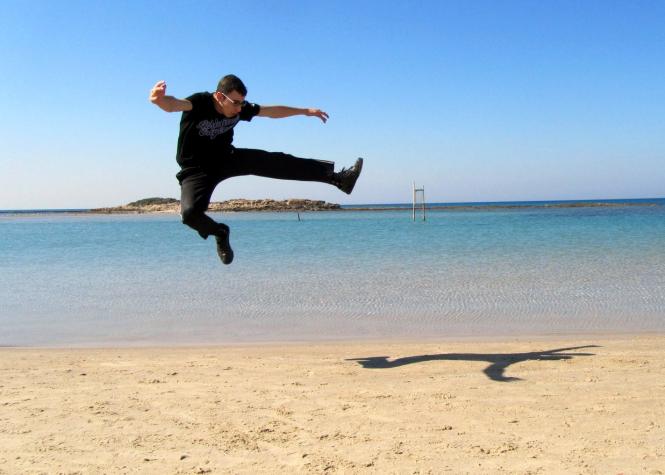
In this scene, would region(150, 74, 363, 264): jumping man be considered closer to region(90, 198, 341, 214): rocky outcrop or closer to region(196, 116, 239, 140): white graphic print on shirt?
region(196, 116, 239, 140): white graphic print on shirt

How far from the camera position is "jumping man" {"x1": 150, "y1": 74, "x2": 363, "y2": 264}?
491 cm

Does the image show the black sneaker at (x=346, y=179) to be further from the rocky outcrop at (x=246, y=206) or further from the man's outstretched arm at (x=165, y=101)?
the rocky outcrop at (x=246, y=206)

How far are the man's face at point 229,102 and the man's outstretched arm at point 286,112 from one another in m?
0.34

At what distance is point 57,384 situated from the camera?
4969 mm

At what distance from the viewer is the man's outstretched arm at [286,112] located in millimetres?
5258

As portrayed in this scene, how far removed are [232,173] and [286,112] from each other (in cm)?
70

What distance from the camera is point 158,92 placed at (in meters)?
4.38

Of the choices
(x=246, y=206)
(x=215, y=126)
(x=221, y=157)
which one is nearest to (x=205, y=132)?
(x=215, y=126)

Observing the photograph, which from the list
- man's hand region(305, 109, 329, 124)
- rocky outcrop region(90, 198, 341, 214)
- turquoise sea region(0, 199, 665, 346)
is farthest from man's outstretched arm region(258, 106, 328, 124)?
rocky outcrop region(90, 198, 341, 214)

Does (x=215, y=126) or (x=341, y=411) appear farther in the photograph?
(x=215, y=126)

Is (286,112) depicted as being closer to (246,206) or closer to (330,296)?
(330,296)

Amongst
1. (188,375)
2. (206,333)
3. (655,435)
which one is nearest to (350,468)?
(655,435)

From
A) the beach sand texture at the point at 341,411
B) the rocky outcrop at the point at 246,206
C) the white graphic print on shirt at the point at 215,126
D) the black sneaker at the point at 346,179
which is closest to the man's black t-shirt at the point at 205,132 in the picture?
the white graphic print on shirt at the point at 215,126

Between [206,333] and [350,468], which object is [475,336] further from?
[350,468]
